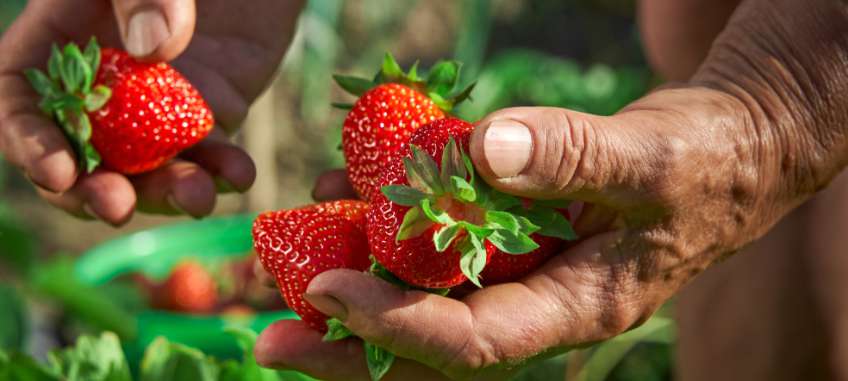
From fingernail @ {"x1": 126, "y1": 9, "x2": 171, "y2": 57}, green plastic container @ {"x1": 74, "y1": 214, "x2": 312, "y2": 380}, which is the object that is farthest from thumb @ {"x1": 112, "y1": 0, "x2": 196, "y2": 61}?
green plastic container @ {"x1": 74, "y1": 214, "x2": 312, "y2": 380}

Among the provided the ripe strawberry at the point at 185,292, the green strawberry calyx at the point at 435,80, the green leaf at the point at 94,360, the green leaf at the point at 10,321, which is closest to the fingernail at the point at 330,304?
the green strawberry calyx at the point at 435,80

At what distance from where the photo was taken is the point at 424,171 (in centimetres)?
94

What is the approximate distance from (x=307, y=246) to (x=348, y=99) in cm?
307

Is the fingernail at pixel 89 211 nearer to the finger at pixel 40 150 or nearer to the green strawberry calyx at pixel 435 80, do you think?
the finger at pixel 40 150

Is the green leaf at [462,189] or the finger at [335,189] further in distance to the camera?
the finger at [335,189]

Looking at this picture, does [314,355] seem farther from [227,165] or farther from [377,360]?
[227,165]

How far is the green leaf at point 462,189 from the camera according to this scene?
0.92m

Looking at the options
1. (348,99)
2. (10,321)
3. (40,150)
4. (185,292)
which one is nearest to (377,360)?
(40,150)

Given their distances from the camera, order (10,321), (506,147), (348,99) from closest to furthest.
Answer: (506,147), (10,321), (348,99)

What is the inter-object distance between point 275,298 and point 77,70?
3.99ft

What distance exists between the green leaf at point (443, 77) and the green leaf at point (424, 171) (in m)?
0.28

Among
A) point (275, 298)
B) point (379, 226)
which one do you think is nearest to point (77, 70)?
point (379, 226)

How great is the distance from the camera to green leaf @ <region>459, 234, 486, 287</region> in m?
0.95

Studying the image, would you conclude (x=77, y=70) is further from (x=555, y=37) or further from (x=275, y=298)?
(x=555, y=37)
